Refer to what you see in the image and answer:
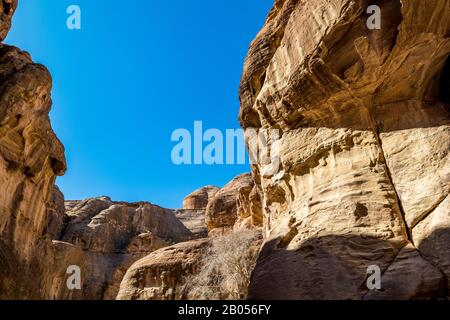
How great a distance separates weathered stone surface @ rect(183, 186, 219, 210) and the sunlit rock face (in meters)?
44.9

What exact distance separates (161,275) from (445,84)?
14.9 meters

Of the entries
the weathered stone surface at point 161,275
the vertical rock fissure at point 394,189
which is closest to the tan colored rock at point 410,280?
the vertical rock fissure at point 394,189

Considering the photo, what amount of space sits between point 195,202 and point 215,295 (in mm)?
38482

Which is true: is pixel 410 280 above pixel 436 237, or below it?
below

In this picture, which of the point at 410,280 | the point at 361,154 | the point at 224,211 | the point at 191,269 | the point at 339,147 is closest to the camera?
the point at 410,280

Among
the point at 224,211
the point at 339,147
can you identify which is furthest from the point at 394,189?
the point at 224,211

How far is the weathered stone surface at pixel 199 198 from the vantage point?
182 feet

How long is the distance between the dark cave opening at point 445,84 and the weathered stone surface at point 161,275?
45.0 ft

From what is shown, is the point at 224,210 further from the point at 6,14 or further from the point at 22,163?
the point at 6,14

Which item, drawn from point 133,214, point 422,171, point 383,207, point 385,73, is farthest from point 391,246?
point 133,214

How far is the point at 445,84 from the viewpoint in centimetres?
975

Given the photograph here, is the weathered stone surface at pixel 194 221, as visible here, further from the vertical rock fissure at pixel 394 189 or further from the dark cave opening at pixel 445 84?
the dark cave opening at pixel 445 84

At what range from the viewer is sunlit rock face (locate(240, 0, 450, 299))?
763 centimetres

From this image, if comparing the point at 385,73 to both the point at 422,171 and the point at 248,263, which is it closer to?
the point at 422,171
